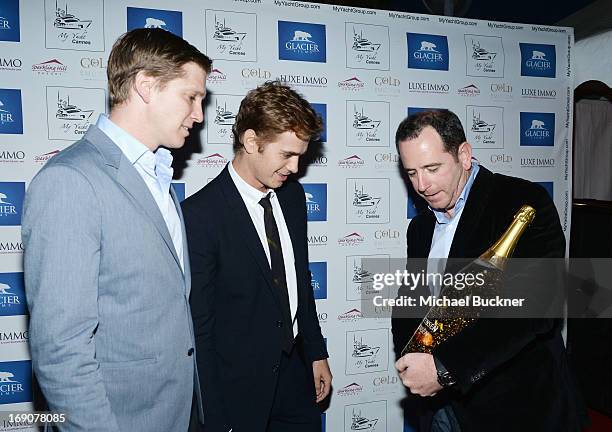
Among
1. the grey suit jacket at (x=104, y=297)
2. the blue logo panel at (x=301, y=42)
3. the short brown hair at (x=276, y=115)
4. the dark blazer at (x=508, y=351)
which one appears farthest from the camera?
the blue logo panel at (x=301, y=42)

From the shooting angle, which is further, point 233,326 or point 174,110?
A: point 233,326

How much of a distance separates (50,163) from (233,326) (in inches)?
34.8

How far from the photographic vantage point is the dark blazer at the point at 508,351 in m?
1.42

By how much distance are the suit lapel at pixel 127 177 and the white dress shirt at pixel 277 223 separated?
544 millimetres

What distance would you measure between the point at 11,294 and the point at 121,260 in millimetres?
1383

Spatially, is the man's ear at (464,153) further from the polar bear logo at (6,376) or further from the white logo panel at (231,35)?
the polar bear logo at (6,376)

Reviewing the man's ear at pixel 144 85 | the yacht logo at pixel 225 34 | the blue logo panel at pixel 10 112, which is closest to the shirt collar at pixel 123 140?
the man's ear at pixel 144 85

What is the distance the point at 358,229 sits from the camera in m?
2.73

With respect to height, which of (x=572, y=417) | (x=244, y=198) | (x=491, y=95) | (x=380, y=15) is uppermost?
(x=380, y=15)

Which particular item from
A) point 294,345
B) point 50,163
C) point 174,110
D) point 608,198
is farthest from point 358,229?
point 608,198

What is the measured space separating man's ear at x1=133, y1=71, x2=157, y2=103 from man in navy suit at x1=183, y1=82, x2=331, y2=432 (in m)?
0.49

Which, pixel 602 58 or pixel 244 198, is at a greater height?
pixel 602 58

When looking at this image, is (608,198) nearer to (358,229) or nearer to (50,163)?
(358,229)

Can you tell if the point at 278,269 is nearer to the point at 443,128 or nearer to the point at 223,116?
the point at 443,128
